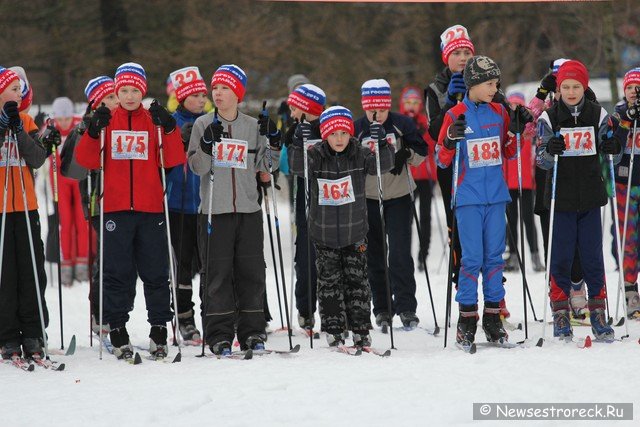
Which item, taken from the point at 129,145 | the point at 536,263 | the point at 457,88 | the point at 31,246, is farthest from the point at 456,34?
the point at 536,263

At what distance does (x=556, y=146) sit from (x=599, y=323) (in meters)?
1.34

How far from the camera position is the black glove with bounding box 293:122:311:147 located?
25.7 feet

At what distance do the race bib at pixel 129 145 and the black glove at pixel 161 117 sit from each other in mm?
213

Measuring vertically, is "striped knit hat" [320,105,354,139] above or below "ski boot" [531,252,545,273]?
above

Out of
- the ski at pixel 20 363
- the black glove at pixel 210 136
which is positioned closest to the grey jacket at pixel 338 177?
the black glove at pixel 210 136

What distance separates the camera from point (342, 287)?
7.91m

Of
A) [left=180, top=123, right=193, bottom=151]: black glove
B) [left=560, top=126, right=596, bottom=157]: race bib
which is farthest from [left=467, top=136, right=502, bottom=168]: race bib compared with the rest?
[left=180, top=123, right=193, bottom=151]: black glove

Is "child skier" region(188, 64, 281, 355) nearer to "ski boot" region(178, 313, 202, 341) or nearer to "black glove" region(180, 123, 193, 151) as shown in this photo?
"black glove" region(180, 123, 193, 151)

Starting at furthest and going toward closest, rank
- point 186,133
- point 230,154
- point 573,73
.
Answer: point 186,133
point 230,154
point 573,73

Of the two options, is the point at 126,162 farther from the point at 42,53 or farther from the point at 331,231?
the point at 42,53

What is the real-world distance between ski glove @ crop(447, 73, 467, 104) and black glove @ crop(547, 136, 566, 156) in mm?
1036

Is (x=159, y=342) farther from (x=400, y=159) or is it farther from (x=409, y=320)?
(x=400, y=159)

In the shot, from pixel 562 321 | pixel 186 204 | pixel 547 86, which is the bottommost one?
pixel 562 321

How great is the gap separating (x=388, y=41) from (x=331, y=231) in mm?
13499
